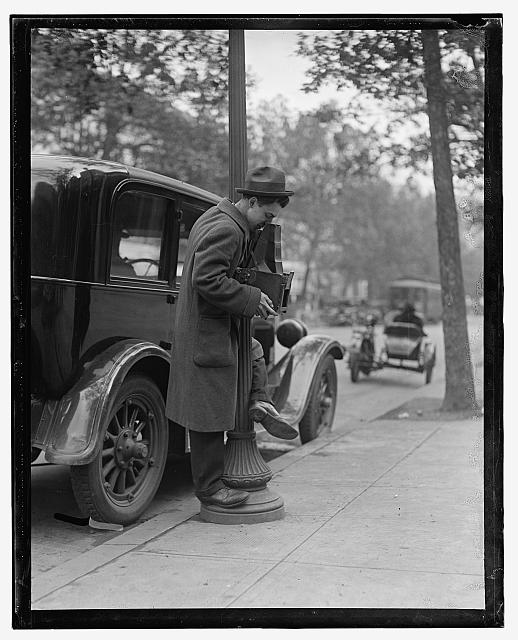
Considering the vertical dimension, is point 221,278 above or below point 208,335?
above

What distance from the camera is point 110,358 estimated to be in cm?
518

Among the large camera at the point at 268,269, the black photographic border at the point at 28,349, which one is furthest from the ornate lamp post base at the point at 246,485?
the black photographic border at the point at 28,349

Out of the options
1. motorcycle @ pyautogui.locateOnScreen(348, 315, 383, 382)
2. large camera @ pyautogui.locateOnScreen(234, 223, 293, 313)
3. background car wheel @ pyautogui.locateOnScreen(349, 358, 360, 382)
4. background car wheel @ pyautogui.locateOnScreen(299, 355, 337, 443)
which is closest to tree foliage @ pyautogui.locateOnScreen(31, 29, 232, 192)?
large camera @ pyautogui.locateOnScreen(234, 223, 293, 313)

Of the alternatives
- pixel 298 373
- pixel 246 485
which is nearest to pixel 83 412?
pixel 246 485

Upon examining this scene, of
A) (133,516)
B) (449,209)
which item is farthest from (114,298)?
(449,209)

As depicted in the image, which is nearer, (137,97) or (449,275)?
(449,275)

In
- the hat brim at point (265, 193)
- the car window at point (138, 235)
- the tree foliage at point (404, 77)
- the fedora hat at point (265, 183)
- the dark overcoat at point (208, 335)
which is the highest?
the tree foliage at point (404, 77)

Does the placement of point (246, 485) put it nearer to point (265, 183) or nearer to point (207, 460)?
point (207, 460)

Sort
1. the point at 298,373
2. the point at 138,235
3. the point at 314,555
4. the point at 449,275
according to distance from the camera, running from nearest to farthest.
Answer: the point at 314,555, the point at 138,235, the point at 298,373, the point at 449,275

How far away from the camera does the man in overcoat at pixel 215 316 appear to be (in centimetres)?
480

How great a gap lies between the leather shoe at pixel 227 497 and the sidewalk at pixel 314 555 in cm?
15

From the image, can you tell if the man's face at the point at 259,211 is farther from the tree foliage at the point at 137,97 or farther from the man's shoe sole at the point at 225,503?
the man's shoe sole at the point at 225,503

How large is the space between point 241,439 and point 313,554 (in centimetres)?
99

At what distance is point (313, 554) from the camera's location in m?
4.53
